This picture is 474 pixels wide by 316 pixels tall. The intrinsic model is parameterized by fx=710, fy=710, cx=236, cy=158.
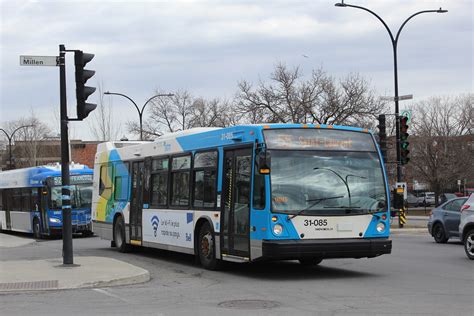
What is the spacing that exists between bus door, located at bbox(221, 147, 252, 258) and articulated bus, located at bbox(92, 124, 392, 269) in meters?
0.02

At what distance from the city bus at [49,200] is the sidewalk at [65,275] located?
590 inches

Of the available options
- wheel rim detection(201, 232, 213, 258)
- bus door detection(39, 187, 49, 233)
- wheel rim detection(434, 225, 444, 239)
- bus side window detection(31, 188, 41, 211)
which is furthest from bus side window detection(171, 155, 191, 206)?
bus side window detection(31, 188, 41, 211)

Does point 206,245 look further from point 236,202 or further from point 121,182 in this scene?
point 121,182

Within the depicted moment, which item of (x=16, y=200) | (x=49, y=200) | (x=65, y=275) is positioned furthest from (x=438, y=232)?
(x=16, y=200)

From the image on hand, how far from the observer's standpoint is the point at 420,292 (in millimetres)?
10961

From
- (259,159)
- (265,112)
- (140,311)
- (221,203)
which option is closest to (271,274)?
(221,203)

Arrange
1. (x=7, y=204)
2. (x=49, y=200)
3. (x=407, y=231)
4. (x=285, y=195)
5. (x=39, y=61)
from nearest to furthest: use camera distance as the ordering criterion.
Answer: (x=285, y=195) < (x=39, y=61) < (x=407, y=231) < (x=49, y=200) < (x=7, y=204)

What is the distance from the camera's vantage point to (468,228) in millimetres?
16250

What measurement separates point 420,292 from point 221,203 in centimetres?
460

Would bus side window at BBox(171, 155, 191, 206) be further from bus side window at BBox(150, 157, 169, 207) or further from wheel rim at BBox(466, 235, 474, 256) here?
wheel rim at BBox(466, 235, 474, 256)

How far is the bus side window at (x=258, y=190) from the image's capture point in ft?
41.6

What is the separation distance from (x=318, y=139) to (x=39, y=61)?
19.2 ft

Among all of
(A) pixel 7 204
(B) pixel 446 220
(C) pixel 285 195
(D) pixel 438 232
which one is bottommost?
(D) pixel 438 232

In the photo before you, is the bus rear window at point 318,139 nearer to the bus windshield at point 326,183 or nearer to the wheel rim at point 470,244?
the bus windshield at point 326,183
